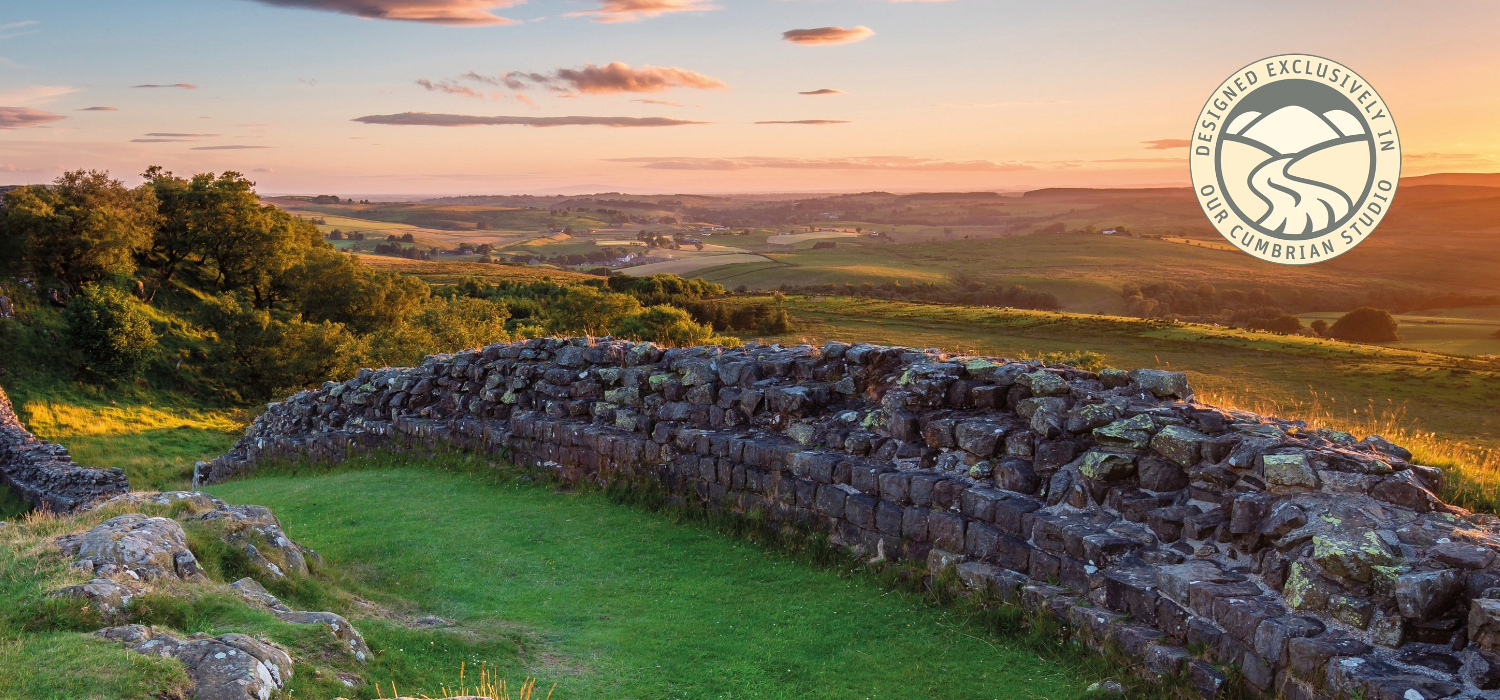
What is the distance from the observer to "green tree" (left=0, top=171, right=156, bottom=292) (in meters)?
43.6

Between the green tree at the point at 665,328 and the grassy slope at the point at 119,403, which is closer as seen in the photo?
the grassy slope at the point at 119,403

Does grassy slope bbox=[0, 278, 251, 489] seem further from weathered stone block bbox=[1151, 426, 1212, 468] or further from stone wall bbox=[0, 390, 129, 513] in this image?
weathered stone block bbox=[1151, 426, 1212, 468]

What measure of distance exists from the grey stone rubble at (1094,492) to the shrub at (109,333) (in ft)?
122

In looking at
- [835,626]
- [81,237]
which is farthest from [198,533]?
[81,237]

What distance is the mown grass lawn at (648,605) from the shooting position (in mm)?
6223

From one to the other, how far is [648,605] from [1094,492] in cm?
400

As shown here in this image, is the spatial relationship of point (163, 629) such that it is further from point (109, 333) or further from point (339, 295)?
point (339, 295)

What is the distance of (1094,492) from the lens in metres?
7.30

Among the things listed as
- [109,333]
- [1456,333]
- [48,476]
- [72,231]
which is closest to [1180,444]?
[48,476]

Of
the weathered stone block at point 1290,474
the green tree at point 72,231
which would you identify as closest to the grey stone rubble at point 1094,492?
the weathered stone block at point 1290,474

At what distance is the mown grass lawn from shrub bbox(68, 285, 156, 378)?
3688 centimetres

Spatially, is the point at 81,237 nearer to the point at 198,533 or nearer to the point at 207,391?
the point at 207,391

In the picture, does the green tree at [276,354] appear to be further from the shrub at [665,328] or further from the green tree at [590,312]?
the green tree at [590,312]

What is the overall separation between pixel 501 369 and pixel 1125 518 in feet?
33.0
